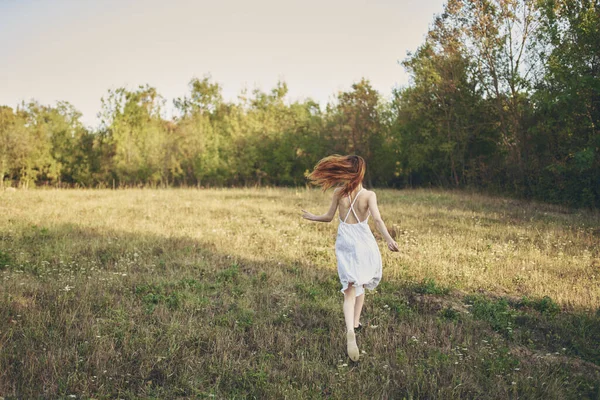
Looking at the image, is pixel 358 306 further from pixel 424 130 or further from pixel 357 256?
pixel 424 130

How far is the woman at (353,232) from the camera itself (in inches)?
209

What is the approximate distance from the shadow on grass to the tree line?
15.9 m

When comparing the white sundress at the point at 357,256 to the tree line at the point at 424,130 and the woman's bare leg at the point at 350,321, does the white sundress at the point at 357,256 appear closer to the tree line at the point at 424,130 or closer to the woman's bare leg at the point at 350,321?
the woman's bare leg at the point at 350,321

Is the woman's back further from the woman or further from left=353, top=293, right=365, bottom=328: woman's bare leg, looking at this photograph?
left=353, top=293, right=365, bottom=328: woman's bare leg

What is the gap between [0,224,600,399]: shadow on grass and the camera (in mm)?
4457

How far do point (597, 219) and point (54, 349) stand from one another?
17974 millimetres

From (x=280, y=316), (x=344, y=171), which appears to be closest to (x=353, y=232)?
(x=344, y=171)

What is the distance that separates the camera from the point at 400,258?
9.70 m

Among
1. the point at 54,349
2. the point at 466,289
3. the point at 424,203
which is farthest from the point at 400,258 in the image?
the point at 424,203

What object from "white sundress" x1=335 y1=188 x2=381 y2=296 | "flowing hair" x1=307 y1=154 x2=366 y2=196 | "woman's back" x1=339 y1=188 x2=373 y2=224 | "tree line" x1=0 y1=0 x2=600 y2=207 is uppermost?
"tree line" x1=0 y1=0 x2=600 y2=207

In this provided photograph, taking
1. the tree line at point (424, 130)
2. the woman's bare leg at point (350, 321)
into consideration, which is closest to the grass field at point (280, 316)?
the woman's bare leg at point (350, 321)

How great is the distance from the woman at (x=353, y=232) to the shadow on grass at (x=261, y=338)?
30.5 inches

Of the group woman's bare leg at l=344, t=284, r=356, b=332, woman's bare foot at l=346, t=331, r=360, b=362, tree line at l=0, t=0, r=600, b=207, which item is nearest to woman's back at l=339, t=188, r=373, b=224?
woman's bare leg at l=344, t=284, r=356, b=332

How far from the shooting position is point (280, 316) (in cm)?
632
